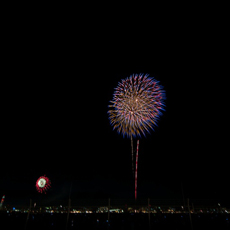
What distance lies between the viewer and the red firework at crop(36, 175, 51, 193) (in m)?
34.1

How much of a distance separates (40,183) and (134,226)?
26.8m

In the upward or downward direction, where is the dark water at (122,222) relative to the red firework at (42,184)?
downward

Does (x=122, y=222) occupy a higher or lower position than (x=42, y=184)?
lower

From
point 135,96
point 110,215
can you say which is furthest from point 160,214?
point 135,96

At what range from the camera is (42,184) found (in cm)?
3425

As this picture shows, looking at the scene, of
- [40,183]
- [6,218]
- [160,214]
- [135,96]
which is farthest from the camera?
[40,183]

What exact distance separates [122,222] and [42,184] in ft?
85.5

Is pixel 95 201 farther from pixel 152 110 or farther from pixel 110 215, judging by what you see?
pixel 152 110

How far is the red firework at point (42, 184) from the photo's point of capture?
34.1 meters

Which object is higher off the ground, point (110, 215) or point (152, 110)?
point (152, 110)

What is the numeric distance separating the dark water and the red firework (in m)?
21.5

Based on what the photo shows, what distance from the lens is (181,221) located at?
12430 millimetres

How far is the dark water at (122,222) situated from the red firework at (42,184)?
2146cm

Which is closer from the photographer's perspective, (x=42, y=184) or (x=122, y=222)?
(x=122, y=222)
